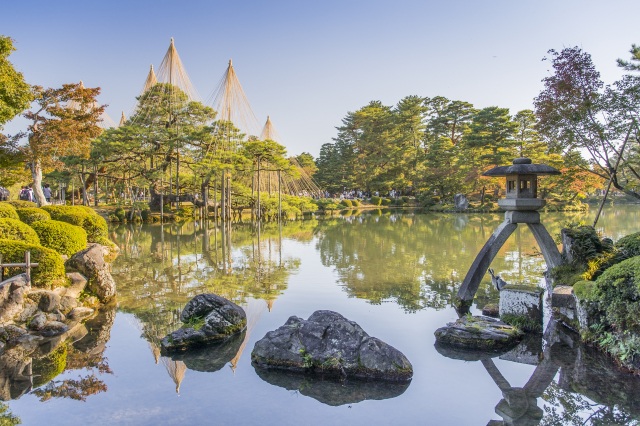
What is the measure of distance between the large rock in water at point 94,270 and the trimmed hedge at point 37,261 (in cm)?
72

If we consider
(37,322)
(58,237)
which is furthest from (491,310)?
A: (58,237)

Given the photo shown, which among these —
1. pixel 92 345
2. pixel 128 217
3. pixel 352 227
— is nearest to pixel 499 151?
pixel 352 227

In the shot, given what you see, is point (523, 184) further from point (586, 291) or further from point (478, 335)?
point (478, 335)

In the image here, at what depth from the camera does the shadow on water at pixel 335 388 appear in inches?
199

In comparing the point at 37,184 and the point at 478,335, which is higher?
the point at 37,184

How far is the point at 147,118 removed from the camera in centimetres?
2762

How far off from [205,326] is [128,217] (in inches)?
897

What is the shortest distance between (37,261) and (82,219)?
214 inches

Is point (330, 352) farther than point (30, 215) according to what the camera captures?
No

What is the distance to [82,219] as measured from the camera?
1301cm

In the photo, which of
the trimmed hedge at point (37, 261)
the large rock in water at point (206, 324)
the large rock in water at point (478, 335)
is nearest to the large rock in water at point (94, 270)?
the trimmed hedge at point (37, 261)

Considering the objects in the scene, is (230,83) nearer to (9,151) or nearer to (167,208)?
(167,208)

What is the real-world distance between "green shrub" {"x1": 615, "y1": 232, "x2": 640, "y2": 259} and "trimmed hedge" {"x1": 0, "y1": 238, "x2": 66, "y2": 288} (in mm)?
9512

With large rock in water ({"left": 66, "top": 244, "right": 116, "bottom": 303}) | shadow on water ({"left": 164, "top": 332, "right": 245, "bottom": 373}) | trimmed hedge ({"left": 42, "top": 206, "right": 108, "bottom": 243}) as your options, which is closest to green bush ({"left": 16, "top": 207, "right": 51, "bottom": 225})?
trimmed hedge ({"left": 42, "top": 206, "right": 108, "bottom": 243})
